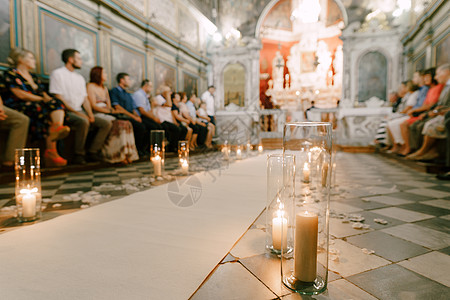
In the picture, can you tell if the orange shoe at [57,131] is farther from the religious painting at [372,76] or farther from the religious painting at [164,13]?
the religious painting at [372,76]

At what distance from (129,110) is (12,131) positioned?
2881mm

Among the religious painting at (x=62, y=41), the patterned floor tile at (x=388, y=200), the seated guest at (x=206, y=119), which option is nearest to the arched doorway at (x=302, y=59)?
the seated guest at (x=206, y=119)

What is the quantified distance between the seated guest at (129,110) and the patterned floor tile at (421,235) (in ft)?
16.4

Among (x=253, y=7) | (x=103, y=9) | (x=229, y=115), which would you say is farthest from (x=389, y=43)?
(x=103, y=9)

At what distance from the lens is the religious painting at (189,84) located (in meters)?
10.7

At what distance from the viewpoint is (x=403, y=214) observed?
2.08 metres

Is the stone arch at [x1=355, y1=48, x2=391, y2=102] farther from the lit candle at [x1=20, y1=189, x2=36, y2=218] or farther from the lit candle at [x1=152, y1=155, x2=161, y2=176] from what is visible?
the lit candle at [x1=20, y1=189, x2=36, y2=218]

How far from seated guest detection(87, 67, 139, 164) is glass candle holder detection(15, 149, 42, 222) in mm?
→ 3122

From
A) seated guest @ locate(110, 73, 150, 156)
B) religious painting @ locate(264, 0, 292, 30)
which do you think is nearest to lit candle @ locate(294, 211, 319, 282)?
seated guest @ locate(110, 73, 150, 156)

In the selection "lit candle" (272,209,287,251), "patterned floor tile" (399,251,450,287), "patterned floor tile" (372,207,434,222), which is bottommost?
"patterned floor tile" (399,251,450,287)

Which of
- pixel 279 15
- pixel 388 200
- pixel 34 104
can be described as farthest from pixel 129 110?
pixel 279 15

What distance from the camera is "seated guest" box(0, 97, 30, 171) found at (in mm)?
3432

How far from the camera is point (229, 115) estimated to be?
12.3 m

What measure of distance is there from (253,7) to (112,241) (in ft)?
43.6
